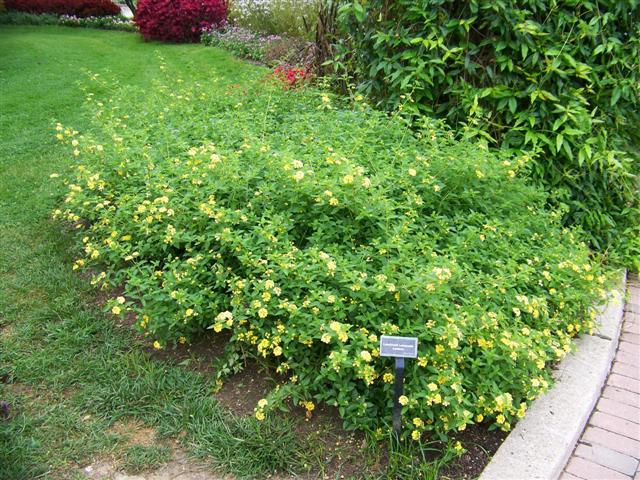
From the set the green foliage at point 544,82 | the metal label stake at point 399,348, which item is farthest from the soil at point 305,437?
the green foliage at point 544,82

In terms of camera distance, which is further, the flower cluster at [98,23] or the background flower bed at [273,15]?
the flower cluster at [98,23]

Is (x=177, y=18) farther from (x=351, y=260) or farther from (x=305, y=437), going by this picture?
(x=305, y=437)

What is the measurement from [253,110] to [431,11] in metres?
1.54

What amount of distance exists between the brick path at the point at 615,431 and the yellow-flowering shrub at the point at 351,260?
0.32 m

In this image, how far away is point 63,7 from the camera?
15.2m

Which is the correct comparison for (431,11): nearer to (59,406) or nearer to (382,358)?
(382,358)

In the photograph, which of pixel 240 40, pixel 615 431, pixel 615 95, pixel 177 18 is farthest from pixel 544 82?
pixel 177 18

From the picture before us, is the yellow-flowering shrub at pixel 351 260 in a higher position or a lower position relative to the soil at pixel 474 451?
higher

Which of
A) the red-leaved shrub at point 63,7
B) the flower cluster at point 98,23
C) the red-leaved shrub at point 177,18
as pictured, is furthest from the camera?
the red-leaved shrub at point 63,7

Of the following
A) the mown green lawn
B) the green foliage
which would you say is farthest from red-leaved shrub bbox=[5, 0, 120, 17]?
the green foliage

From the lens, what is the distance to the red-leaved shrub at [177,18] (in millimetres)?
11820

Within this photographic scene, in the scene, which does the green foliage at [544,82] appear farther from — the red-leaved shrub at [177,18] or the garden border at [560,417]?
the red-leaved shrub at [177,18]

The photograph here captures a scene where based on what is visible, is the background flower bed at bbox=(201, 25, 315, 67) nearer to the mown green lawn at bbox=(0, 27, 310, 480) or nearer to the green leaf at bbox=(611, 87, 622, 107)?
the green leaf at bbox=(611, 87, 622, 107)

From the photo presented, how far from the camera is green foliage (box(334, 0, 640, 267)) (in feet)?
12.1
